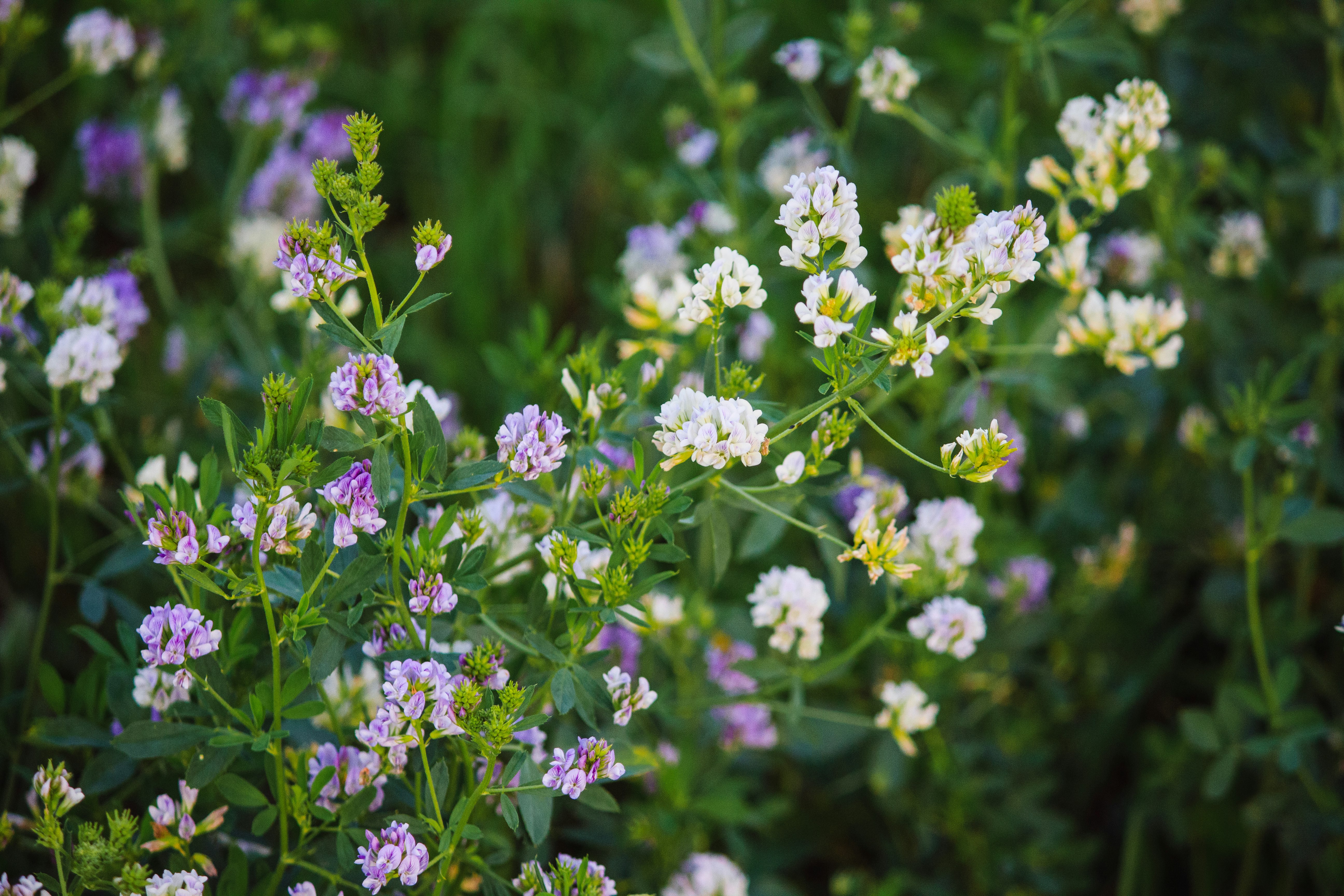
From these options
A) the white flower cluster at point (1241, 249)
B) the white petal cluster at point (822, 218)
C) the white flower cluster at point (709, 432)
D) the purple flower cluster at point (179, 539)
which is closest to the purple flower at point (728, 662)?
the white flower cluster at point (709, 432)

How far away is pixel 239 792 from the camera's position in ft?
4.09

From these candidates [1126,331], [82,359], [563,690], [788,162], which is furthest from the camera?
[788,162]

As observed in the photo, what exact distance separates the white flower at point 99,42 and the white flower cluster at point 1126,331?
178 cm

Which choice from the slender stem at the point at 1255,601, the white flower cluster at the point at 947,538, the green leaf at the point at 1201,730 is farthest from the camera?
the green leaf at the point at 1201,730

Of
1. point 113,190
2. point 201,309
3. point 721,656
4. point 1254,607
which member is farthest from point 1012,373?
point 113,190

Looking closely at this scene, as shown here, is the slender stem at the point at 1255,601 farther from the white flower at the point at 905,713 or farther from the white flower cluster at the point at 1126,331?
the white flower at the point at 905,713

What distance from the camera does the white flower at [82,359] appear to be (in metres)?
1.47

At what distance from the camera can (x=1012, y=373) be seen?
180 centimetres

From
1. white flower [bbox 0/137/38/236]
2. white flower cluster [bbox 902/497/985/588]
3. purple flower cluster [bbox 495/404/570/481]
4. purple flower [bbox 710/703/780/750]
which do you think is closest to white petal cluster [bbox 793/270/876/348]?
purple flower cluster [bbox 495/404/570/481]

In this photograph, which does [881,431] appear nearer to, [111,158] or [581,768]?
[581,768]

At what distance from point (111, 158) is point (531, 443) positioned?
1.75 m

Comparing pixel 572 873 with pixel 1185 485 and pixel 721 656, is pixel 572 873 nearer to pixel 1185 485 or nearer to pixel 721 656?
pixel 721 656

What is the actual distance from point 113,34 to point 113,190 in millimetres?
442

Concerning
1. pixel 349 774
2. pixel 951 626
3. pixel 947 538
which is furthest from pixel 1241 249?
pixel 349 774
